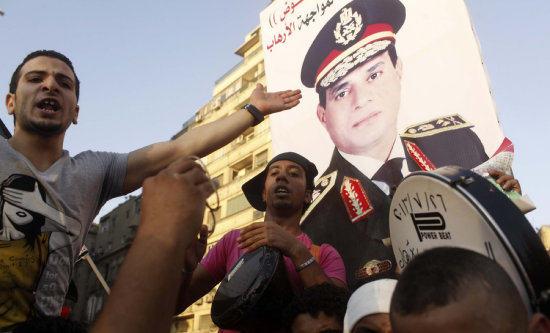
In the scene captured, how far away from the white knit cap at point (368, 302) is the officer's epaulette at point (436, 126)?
2.62 meters

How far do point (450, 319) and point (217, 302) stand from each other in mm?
1195

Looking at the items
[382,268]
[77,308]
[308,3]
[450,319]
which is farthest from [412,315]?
[77,308]

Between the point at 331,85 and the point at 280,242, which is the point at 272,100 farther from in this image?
the point at 331,85

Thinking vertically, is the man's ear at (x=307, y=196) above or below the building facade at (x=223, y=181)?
below

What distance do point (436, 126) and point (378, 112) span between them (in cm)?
69

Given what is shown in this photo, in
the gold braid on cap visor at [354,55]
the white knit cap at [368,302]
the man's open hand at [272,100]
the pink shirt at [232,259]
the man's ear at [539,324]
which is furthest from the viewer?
the gold braid on cap visor at [354,55]

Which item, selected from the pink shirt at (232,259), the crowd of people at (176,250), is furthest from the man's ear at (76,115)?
the pink shirt at (232,259)

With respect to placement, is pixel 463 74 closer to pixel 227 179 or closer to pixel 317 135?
pixel 317 135

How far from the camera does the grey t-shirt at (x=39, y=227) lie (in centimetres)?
131

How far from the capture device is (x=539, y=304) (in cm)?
116

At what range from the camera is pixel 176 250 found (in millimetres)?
816

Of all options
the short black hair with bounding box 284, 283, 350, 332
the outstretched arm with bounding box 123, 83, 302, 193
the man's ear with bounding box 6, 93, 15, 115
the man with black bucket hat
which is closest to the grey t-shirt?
the outstretched arm with bounding box 123, 83, 302, 193

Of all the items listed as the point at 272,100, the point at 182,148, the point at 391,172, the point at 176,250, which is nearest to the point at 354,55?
the point at 391,172

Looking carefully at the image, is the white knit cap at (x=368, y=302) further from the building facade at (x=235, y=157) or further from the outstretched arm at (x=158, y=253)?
the building facade at (x=235, y=157)
